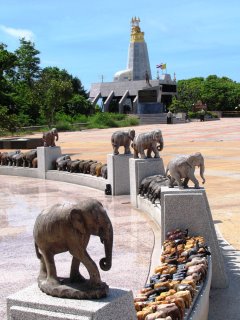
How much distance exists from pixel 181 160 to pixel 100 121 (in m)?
55.3

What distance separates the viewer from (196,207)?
800cm

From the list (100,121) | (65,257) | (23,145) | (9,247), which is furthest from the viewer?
(100,121)

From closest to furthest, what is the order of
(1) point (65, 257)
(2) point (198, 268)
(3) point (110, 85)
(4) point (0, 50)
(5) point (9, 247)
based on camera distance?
(2) point (198, 268)
(1) point (65, 257)
(5) point (9, 247)
(4) point (0, 50)
(3) point (110, 85)

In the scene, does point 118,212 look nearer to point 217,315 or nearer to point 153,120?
point 217,315

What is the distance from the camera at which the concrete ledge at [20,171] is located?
72.6 feet

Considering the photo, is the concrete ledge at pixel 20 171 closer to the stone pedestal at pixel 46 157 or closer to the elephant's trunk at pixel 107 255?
the stone pedestal at pixel 46 157

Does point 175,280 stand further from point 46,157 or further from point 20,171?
point 20,171

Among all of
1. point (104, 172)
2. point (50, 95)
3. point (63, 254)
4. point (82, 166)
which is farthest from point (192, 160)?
point (50, 95)

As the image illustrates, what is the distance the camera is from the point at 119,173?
1609cm

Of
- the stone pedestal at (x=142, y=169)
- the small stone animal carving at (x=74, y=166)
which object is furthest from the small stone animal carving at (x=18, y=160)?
the stone pedestal at (x=142, y=169)

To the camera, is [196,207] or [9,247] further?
[9,247]

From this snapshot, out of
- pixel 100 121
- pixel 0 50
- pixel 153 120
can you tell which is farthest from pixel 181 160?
pixel 153 120

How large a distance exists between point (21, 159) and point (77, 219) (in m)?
19.3

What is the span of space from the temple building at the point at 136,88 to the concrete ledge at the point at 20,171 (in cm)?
5334
